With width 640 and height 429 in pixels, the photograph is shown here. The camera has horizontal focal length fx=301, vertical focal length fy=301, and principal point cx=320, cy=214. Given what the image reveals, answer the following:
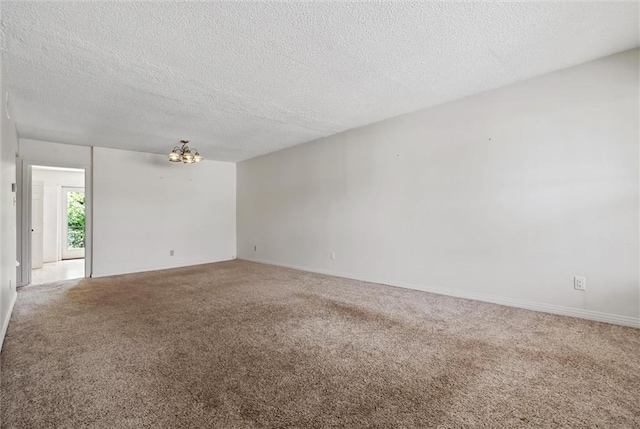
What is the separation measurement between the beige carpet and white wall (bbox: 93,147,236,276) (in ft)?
7.56

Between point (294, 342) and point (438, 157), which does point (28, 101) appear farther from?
point (438, 157)

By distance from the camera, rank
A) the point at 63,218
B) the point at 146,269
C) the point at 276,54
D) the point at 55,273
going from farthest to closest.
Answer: the point at 63,218, the point at 146,269, the point at 55,273, the point at 276,54

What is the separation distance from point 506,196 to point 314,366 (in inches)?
110

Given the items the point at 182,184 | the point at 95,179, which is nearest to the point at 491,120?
the point at 182,184

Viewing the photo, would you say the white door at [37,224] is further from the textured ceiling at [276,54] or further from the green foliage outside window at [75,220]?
the textured ceiling at [276,54]

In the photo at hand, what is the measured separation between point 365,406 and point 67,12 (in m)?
3.12

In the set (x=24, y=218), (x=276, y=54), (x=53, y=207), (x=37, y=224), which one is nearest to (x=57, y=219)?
(x=53, y=207)

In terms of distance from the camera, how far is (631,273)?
8.84 ft

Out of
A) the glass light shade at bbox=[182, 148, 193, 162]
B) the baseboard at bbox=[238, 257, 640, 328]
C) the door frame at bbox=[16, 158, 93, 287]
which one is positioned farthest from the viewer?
the glass light shade at bbox=[182, 148, 193, 162]

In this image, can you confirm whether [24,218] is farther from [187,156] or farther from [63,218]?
[63,218]

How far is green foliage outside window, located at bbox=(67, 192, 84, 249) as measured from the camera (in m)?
8.36

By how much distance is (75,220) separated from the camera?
855 cm

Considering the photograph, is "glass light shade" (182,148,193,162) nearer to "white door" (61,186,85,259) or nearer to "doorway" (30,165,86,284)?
"doorway" (30,165,86,284)

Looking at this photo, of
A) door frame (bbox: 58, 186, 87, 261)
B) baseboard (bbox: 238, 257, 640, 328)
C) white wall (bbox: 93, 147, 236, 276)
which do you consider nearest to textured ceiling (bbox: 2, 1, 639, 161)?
white wall (bbox: 93, 147, 236, 276)
